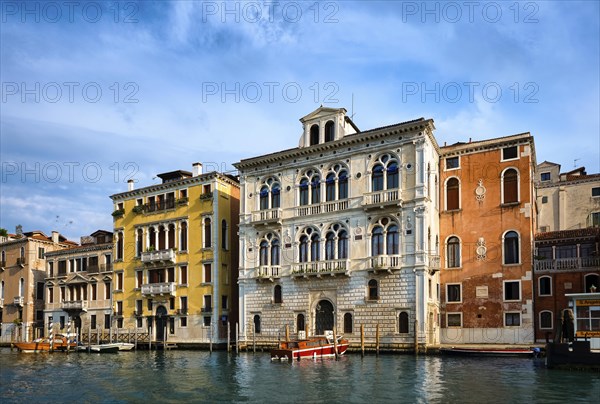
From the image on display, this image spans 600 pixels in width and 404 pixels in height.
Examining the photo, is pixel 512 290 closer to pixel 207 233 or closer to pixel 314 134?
pixel 314 134

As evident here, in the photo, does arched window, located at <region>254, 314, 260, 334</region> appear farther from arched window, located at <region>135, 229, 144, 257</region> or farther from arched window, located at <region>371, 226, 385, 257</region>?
arched window, located at <region>135, 229, 144, 257</region>

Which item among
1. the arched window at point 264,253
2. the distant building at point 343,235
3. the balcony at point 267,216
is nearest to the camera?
the distant building at point 343,235

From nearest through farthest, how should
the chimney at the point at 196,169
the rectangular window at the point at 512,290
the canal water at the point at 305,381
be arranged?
the canal water at the point at 305,381 → the rectangular window at the point at 512,290 → the chimney at the point at 196,169

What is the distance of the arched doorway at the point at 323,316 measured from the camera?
31203 millimetres

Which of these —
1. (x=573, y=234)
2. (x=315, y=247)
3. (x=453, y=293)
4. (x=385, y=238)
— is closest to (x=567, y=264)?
(x=573, y=234)

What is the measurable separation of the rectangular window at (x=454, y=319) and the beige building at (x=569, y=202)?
38.1 feet

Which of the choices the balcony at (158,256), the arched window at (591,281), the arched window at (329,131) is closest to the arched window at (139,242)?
the balcony at (158,256)

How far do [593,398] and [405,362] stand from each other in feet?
31.1

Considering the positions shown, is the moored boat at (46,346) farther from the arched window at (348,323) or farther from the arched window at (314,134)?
the arched window at (314,134)

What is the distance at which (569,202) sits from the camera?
38.3 m

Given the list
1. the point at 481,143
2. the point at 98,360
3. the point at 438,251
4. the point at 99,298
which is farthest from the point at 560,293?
the point at 99,298

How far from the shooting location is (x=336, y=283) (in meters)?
30.9

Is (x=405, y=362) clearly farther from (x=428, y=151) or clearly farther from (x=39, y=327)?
(x=39, y=327)

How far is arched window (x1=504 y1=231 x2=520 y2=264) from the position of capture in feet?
96.7
